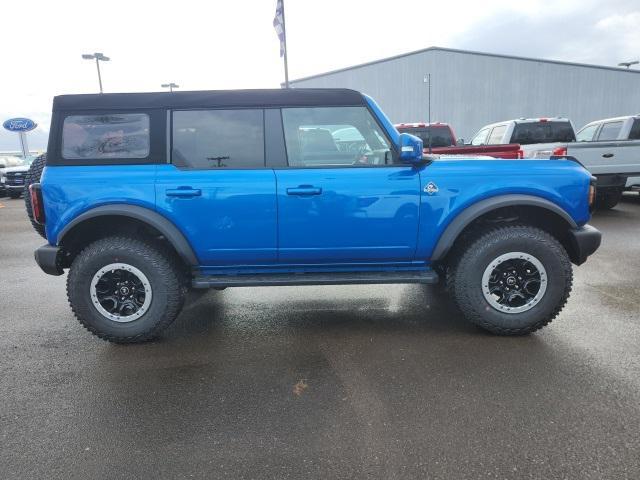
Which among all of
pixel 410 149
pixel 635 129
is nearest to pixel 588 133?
pixel 635 129

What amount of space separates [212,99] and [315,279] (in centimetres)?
162

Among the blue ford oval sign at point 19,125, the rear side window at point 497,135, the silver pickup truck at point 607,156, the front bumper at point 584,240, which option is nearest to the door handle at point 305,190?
the front bumper at point 584,240

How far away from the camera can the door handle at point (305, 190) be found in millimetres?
3312

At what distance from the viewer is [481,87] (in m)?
26.9

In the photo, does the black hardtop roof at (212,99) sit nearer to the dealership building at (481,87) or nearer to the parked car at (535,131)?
the parked car at (535,131)

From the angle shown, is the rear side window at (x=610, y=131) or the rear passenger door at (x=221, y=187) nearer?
the rear passenger door at (x=221, y=187)

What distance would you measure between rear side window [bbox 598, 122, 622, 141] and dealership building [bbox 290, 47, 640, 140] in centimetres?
1695

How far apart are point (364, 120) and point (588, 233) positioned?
76.8 inches

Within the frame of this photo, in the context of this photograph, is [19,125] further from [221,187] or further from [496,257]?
[496,257]

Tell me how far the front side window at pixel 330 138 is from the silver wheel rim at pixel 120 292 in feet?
4.96

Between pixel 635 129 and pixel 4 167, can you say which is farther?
pixel 4 167

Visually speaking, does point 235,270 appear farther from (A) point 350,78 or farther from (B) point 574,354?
(A) point 350,78

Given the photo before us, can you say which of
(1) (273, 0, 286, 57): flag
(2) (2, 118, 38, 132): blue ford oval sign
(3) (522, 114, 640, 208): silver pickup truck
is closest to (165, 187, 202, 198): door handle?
(3) (522, 114, 640, 208): silver pickup truck

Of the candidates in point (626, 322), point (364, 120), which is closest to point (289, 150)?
point (364, 120)
